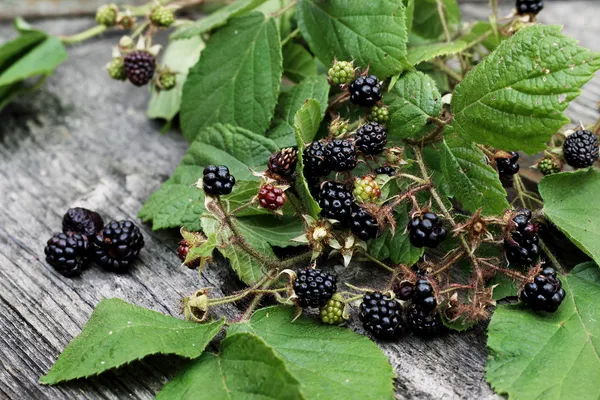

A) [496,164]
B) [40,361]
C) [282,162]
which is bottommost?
[496,164]

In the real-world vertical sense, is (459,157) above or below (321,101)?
below

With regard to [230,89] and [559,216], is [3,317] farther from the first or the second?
[559,216]

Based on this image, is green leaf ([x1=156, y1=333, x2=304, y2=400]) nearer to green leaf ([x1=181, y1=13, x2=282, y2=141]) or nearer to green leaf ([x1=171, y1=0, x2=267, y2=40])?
green leaf ([x1=181, y1=13, x2=282, y2=141])

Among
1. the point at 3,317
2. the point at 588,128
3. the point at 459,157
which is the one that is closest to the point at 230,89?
the point at 459,157

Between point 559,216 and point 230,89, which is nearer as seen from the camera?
point 559,216

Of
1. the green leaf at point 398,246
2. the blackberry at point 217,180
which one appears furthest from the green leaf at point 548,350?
the blackberry at point 217,180

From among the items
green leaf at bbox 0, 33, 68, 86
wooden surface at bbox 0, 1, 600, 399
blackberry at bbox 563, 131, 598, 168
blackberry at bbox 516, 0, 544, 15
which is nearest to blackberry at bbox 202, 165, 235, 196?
wooden surface at bbox 0, 1, 600, 399
